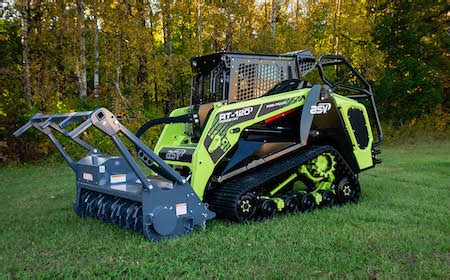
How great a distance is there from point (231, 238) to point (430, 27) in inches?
973

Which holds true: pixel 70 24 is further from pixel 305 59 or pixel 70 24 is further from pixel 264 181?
pixel 264 181

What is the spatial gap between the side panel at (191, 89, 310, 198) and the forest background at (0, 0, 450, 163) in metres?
10.6

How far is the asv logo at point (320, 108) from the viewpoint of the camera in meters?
6.65

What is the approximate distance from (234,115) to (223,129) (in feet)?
0.81

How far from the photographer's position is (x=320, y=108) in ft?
22.1

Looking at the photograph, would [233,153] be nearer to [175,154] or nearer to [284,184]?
[175,154]

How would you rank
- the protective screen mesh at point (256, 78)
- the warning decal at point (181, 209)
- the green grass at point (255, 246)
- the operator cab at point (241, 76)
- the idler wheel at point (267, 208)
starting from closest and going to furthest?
the green grass at point (255, 246)
the warning decal at point (181, 209)
the idler wheel at point (267, 208)
the operator cab at point (241, 76)
the protective screen mesh at point (256, 78)

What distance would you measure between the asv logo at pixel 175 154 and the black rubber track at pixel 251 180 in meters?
0.62

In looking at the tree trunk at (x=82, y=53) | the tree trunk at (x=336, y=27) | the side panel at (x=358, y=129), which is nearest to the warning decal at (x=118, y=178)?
the side panel at (x=358, y=129)

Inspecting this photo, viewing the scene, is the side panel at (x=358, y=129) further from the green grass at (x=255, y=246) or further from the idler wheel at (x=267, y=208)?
the idler wheel at (x=267, y=208)

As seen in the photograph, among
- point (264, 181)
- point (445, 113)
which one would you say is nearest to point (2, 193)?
point (264, 181)

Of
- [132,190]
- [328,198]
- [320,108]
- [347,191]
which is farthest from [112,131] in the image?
[347,191]

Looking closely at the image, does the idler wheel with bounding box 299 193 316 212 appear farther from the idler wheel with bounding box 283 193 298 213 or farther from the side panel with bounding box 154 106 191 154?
the side panel with bounding box 154 106 191 154

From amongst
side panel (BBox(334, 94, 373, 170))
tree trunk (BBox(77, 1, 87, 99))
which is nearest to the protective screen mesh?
side panel (BBox(334, 94, 373, 170))
